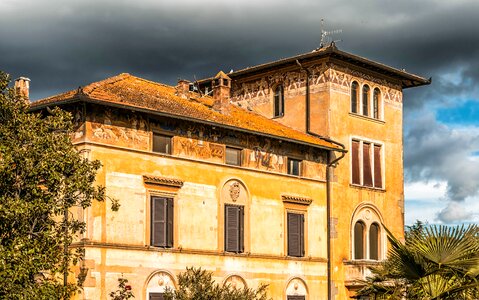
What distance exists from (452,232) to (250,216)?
1283 centimetres

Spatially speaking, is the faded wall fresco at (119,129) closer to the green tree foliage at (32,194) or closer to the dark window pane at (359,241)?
the green tree foliage at (32,194)

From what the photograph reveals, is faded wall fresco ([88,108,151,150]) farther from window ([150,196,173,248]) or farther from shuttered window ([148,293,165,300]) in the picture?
shuttered window ([148,293,165,300])

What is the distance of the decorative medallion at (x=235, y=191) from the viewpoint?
29312 millimetres

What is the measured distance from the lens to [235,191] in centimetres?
2944

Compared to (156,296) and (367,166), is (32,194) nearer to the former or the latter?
(156,296)

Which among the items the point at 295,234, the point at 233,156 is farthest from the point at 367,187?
the point at 233,156

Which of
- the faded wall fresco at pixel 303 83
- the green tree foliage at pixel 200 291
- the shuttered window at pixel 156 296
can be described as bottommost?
the shuttered window at pixel 156 296

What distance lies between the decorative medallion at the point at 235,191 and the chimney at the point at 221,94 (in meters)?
3.04

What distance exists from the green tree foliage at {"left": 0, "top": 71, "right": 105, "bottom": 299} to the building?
4.67 m

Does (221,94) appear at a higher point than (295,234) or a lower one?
higher

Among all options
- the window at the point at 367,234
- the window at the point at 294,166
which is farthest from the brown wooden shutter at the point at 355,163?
the window at the point at 294,166

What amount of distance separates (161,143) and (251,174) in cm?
405

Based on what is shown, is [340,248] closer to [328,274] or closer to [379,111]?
[328,274]

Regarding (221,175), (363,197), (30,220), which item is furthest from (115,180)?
(363,197)
